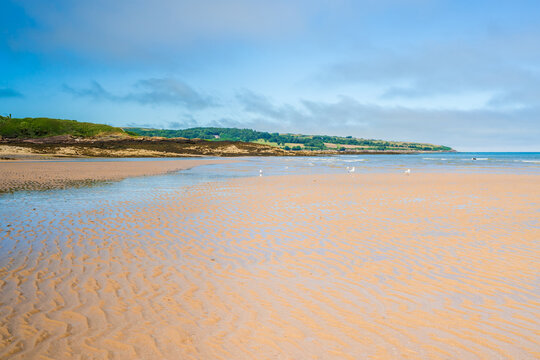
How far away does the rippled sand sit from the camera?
3.85 metres

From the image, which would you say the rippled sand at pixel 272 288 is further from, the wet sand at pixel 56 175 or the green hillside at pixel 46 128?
the green hillside at pixel 46 128

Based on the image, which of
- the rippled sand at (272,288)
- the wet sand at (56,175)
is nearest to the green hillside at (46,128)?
the wet sand at (56,175)

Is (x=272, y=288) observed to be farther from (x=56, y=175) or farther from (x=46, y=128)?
(x=46, y=128)

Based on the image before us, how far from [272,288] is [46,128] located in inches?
4826

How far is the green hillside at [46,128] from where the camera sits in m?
99.6

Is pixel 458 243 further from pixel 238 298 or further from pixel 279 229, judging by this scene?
pixel 238 298

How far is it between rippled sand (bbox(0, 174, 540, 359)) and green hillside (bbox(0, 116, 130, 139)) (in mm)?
101900

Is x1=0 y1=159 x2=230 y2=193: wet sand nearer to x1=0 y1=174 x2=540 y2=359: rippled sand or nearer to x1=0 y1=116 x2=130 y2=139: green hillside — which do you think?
x1=0 y1=174 x2=540 y2=359: rippled sand

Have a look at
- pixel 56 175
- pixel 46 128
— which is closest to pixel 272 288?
pixel 56 175

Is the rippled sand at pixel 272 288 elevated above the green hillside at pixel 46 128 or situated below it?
below

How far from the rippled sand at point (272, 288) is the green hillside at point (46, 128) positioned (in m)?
102

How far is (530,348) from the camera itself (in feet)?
12.3

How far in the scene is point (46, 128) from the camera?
106 metres

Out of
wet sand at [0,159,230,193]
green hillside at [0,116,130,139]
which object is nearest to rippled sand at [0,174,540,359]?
wet sand at [0,159,230,193]
